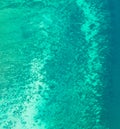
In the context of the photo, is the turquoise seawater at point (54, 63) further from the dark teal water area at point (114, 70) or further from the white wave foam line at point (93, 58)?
the dark teal water area at point (114, 70)

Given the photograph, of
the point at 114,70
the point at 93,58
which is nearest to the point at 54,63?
the point at 93,58

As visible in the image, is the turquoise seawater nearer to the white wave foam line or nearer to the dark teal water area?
the white wave foam line

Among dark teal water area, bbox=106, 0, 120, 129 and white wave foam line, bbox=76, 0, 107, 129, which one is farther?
white wave foam line, bbox=76, 0, 107, 129

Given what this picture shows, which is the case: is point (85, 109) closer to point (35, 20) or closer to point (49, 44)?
point (49, 44)

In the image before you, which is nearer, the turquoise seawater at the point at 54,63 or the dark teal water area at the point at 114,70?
the dark teal water area at the point at 114,70

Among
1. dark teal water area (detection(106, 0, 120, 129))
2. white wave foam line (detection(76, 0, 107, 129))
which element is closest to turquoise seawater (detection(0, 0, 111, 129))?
white wave foam line (detection(76, 0, 107, 129))

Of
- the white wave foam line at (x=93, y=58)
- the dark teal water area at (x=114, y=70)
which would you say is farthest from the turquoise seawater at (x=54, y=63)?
the dark teal water area at (x=114, y=70)

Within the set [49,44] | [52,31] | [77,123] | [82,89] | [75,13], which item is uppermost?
[75,13]

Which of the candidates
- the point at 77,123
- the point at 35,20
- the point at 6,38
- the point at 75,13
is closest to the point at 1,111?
the point at 77,123
